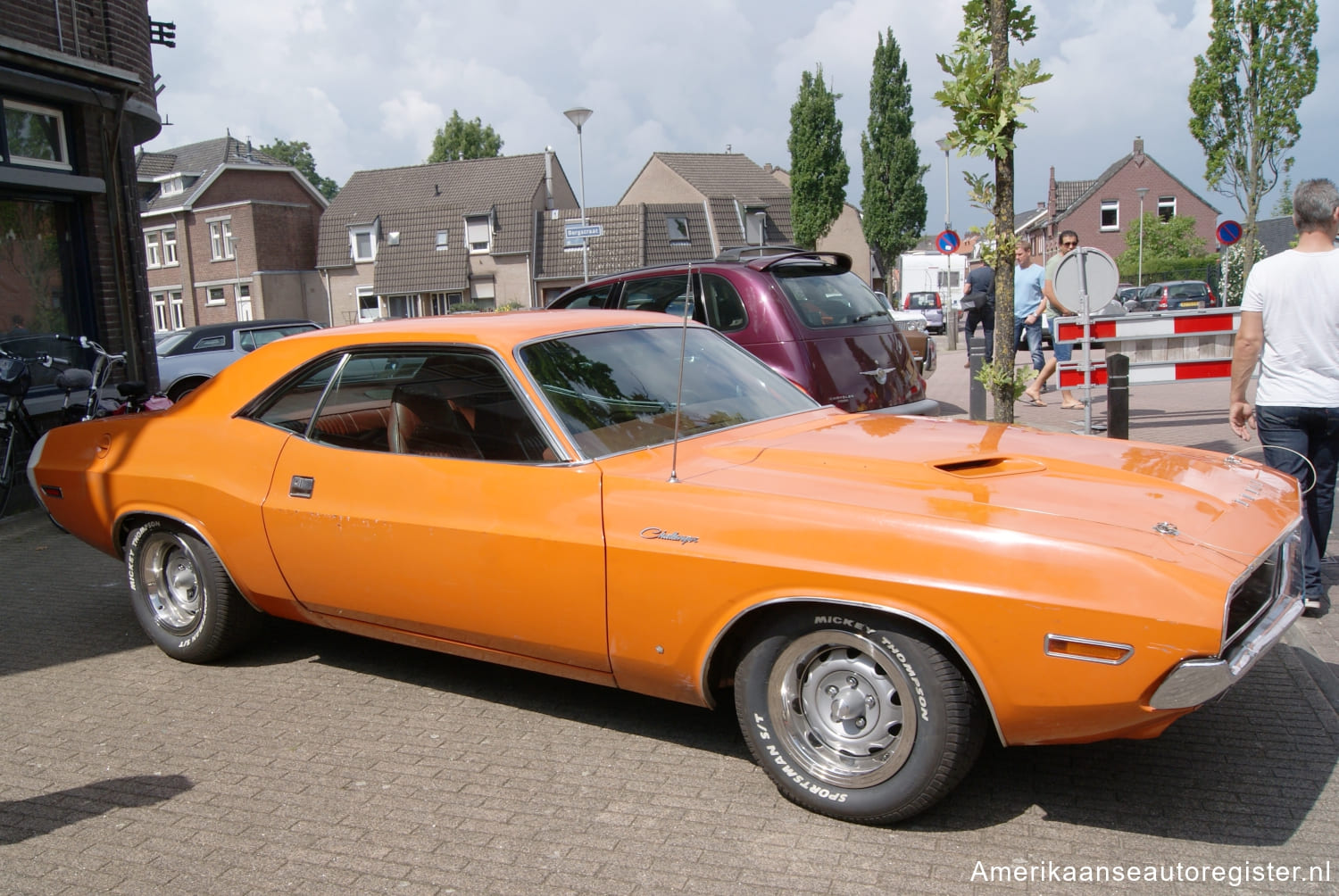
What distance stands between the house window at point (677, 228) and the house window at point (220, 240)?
71.2 feet

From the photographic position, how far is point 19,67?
9.16 meters

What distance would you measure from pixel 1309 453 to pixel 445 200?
174ft

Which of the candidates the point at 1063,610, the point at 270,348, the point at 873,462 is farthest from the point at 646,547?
the point at 270,348

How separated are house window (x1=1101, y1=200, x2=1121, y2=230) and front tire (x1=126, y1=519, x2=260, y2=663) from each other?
70.8 meters

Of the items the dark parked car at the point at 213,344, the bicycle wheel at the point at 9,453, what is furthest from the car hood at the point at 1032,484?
the dark parked car at the point at 213,344

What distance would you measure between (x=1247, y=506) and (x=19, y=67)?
9987 millimetres

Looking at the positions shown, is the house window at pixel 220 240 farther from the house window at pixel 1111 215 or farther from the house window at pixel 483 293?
the house window at pixel 1111 215

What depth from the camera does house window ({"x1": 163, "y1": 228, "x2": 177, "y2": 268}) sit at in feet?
180

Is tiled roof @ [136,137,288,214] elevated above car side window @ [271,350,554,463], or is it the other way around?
tiled roof @ [136,137,288,214]

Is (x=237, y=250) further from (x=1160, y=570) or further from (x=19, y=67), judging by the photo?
(x=1160, y=570)

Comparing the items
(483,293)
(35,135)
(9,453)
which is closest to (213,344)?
(35,135)

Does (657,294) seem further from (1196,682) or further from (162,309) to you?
(162,309)

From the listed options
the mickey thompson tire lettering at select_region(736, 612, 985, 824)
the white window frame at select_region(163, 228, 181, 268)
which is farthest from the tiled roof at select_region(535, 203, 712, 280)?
the mickey thompson tire lettering at select_region(736, 612, 985, 824)

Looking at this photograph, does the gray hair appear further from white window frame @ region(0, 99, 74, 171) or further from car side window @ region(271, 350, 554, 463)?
white window frame @ region(0, 99, 74, 171)
